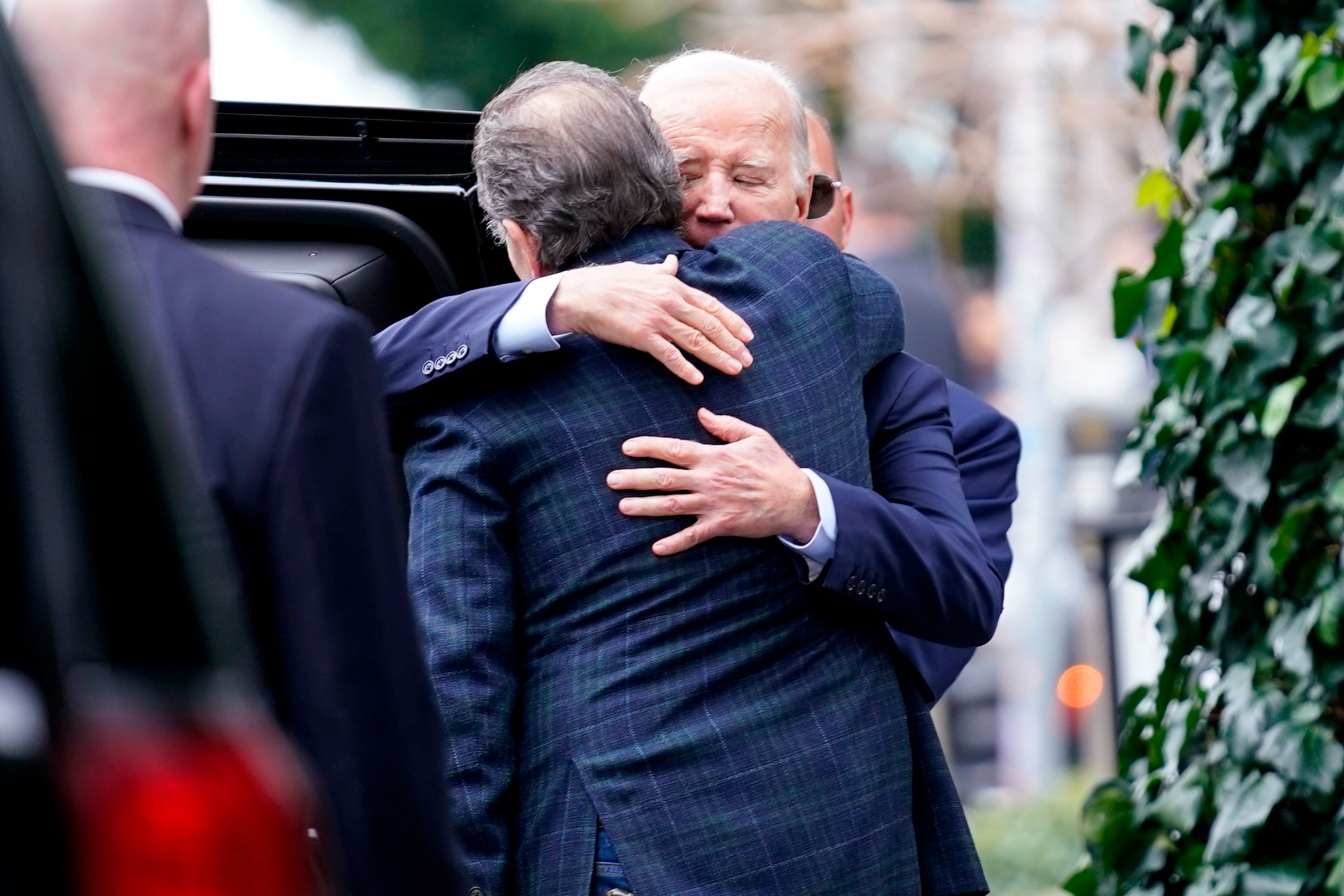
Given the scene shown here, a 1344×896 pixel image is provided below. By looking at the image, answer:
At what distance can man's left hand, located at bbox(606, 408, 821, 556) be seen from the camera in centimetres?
218

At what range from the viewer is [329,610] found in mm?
1529

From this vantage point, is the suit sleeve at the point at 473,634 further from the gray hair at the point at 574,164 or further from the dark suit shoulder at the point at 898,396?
the dark suit shoulder at the point at 898,396

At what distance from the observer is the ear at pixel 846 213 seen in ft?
11.2

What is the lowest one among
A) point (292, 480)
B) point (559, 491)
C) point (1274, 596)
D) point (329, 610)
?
point (1274, 596)

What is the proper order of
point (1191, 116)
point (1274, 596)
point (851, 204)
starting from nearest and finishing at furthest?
point (1274, 596) < point (1191, 116) < point (851, 204)

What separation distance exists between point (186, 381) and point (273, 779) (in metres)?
0.54

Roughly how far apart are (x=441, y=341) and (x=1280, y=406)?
124cm

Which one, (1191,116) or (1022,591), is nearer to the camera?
(1191,116)

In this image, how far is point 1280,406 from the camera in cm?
271

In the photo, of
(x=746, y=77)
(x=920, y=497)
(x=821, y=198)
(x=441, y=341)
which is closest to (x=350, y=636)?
(x=441, y=341)

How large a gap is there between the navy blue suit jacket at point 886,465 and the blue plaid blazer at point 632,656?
0.06 m

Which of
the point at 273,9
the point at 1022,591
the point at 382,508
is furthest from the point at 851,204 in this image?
the point at 273,9

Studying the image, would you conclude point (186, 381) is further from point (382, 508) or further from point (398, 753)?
point (398, 753)

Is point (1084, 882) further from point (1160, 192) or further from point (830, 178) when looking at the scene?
point (830, 178)
